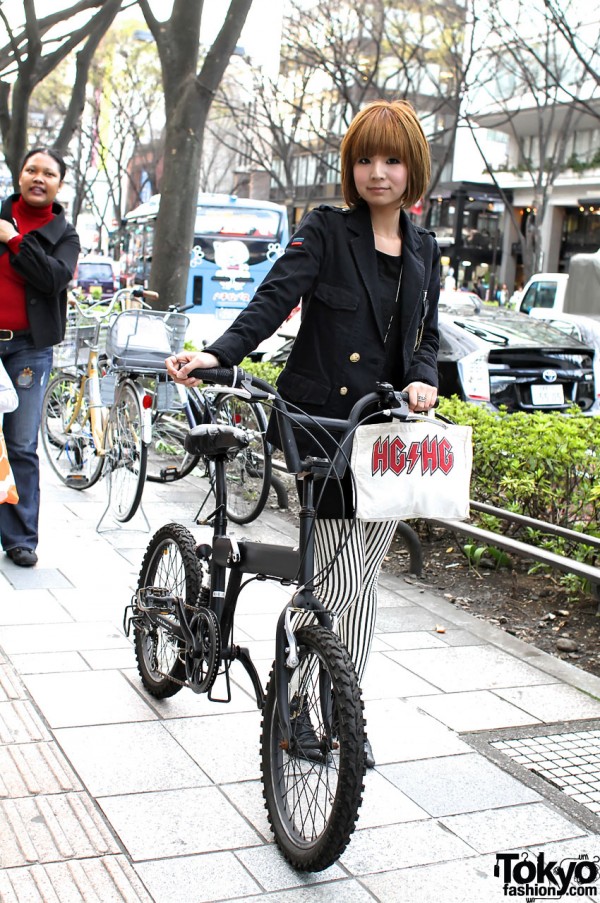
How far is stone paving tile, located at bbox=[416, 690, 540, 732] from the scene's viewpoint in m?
3.92

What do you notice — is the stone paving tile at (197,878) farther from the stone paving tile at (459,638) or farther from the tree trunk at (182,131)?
the tree trunk at (182,131)

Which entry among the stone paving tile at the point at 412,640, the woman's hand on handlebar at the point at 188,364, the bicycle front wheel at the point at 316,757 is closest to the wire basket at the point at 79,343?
the stone paving tile at the point at 412,640

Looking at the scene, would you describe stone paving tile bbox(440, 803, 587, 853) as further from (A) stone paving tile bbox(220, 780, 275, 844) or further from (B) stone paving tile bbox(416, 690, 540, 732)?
(B) stone paving tile bbox(416, 690, 540, 732)

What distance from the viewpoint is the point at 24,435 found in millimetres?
5477

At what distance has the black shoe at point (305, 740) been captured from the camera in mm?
2836

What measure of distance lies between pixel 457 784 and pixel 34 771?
4.18ft

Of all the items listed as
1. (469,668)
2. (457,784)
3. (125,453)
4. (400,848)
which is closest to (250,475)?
(125,453)

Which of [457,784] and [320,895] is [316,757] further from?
[457,784]

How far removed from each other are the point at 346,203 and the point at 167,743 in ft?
5.88

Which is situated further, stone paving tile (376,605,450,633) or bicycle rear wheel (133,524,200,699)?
stone paving tile (376,605,450,633)

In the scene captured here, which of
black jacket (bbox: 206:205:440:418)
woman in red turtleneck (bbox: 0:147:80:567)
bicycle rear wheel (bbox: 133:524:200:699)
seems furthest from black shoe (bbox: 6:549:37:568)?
black jacket (bbox: 206:205:440:418)

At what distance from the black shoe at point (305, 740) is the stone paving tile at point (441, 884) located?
33 cm

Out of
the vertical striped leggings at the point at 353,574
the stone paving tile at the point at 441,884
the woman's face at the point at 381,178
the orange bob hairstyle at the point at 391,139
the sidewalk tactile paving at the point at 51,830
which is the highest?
the orange bob hairstyle at the point at 391,139

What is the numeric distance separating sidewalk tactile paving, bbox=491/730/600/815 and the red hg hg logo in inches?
45.3
